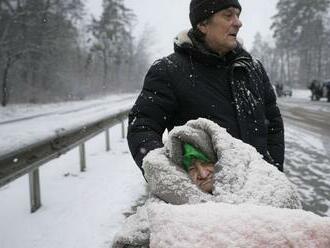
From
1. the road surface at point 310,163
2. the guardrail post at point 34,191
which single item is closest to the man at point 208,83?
the guardrail post at point 34,191

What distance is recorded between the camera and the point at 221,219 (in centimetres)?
134

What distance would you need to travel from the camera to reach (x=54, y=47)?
41.8 m

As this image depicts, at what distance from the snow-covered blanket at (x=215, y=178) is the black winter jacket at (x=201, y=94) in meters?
0.47

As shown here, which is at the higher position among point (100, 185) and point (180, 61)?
point (180, 61)

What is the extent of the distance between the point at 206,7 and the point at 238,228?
158 cm

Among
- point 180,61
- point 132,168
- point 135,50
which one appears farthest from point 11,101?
point 135,50

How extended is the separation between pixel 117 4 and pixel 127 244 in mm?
72089

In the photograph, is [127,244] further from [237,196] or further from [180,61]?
[180,61]

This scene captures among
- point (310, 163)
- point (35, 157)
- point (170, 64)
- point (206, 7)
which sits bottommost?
point (310, 163)

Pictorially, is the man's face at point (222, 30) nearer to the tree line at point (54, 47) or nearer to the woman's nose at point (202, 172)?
the woman's nose at point (202, 172)

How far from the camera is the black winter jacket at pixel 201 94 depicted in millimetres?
2430

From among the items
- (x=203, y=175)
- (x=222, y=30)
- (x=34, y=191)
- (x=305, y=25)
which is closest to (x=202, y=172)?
(x=203, y=175)

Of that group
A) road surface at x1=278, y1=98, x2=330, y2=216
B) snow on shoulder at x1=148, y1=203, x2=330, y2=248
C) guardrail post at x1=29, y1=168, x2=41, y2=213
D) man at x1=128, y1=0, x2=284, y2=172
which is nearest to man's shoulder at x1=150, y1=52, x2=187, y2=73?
man at x1=128, y1=0, x2=284, y2=172

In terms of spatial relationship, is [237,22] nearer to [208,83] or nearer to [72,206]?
[208,83]
